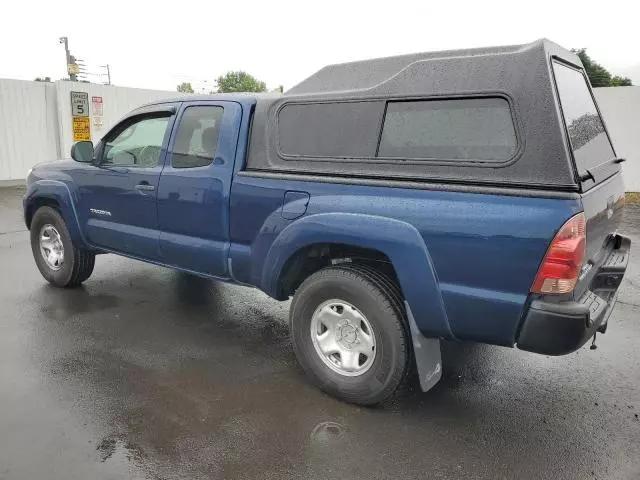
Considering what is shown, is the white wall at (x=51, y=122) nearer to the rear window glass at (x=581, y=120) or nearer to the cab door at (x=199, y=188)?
the cab door at (x=199, y=188)

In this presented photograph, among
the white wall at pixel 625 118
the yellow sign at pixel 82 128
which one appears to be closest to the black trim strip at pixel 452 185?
the yellow sign at pixel 82 128

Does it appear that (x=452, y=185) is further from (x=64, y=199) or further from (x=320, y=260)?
(x=64, y=199)

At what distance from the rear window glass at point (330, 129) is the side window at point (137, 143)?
1.35m

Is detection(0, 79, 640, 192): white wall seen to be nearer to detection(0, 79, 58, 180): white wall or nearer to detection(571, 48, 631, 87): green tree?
detection(0, 79, 58, 180): white wall

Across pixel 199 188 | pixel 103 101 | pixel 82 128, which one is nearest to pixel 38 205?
pixel 199 188

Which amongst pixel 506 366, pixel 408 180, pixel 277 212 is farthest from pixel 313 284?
pixel 506 366

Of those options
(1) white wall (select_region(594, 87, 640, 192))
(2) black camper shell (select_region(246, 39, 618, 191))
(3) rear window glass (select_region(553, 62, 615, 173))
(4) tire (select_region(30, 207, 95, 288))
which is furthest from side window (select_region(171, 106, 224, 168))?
(1) white wall (select_region(594, 87, 640, 192))

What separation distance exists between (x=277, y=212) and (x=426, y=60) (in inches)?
51.3

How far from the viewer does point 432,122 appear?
9.43ft

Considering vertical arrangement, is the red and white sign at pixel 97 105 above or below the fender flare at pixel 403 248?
above

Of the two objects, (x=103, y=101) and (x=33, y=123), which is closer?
(x=33, y=123)

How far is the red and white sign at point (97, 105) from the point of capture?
Answer: 14039 millimetres

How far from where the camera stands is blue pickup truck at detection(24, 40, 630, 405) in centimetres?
251

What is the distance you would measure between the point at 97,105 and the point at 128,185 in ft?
36.7
